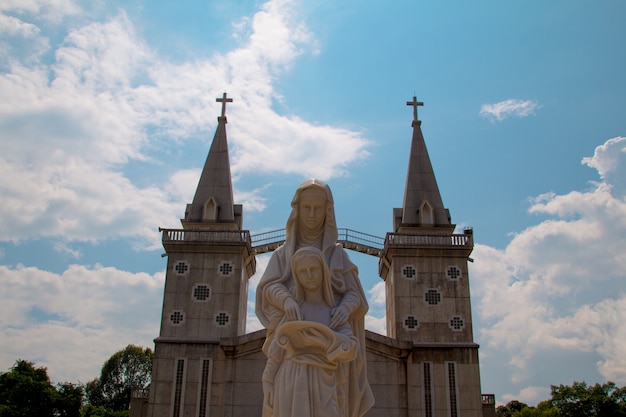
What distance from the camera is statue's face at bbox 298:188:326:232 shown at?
7.95 m

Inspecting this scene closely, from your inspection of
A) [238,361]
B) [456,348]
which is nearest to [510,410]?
[456,348]

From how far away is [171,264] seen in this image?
36094mm

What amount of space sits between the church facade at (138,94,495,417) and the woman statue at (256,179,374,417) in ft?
82.6

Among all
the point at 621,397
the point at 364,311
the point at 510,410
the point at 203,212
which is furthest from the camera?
the point at 510,410

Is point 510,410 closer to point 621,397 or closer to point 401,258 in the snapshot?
point 621,397

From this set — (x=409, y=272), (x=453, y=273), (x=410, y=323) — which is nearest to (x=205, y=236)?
(x=409, y=272)

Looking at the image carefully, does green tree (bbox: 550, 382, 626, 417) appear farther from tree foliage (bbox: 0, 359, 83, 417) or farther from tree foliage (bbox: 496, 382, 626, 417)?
tree foliage (bbox: 0, 359, 83, 417)

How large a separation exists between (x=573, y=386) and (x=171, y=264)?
34628 mm

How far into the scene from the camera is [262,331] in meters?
33.4

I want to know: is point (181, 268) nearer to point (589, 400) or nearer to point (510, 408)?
point (589, 400)

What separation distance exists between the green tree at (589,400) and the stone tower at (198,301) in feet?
94.1

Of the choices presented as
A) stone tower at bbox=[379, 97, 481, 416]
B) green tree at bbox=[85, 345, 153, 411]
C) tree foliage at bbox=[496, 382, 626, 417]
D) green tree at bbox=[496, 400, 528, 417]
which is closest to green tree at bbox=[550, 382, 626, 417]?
tree foliage at bbox=[496, 382, 626, 417]

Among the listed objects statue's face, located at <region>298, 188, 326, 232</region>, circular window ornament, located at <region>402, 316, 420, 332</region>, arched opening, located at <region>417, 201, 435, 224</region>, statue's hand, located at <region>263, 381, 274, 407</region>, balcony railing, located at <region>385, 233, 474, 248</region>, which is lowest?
statue's hand, located at <region>263, 381, 274, 407</region>

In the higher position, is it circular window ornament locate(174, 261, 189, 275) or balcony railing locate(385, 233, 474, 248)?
balcony railing locate(385, 233, 474, 248)
